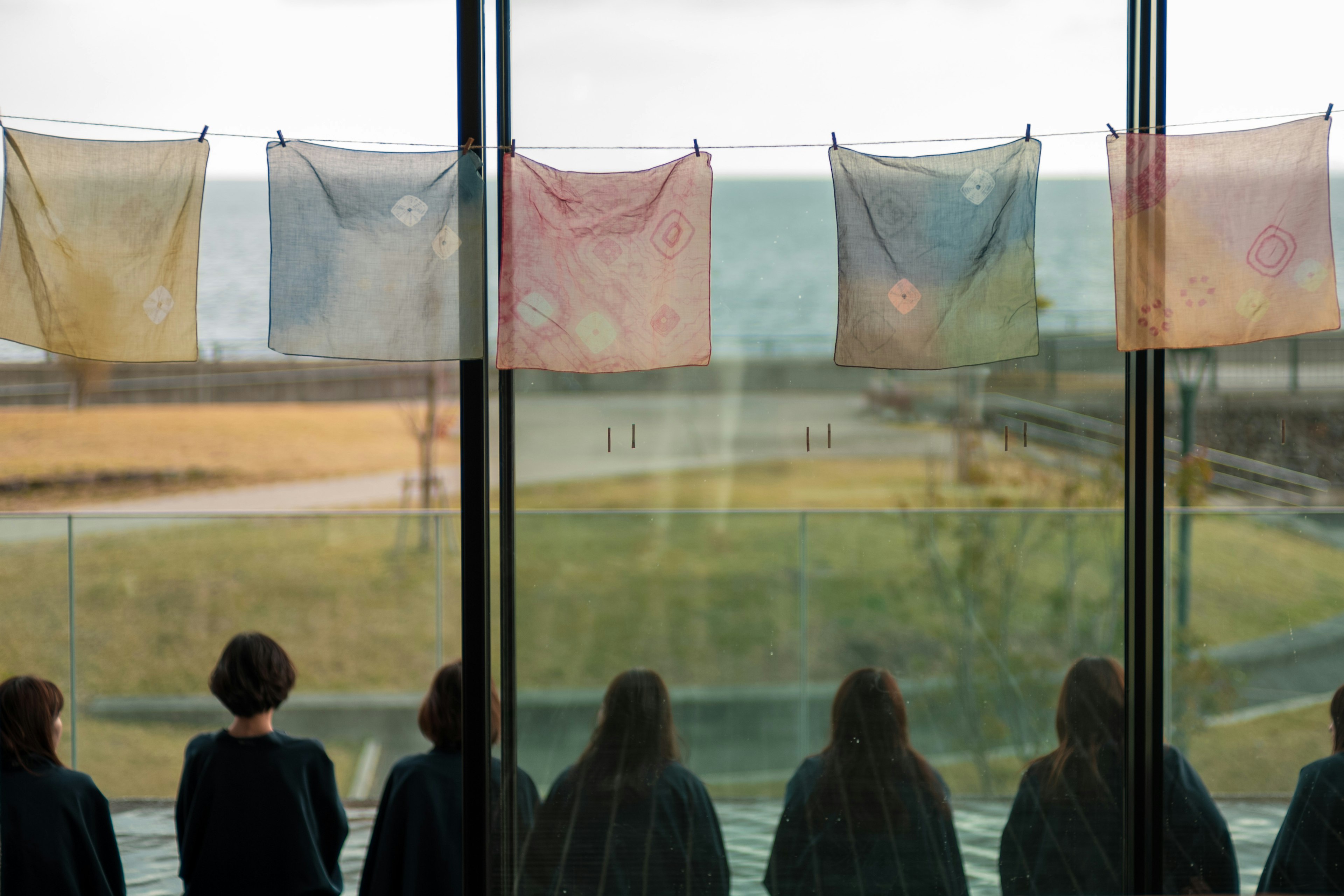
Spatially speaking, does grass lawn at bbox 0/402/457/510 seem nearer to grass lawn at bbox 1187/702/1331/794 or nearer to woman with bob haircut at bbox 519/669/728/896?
woman with bob haircut at bbox 519/669/728/896

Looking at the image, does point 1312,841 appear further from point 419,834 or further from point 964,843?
point 419,834

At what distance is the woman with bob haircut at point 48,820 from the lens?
1910 mm

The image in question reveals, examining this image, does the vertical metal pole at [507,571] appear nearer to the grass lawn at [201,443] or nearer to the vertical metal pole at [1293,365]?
the vertical metal pole at [1293,365]

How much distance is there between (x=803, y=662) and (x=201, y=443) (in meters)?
9.61

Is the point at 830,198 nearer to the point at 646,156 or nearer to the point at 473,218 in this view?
the point at 646,156

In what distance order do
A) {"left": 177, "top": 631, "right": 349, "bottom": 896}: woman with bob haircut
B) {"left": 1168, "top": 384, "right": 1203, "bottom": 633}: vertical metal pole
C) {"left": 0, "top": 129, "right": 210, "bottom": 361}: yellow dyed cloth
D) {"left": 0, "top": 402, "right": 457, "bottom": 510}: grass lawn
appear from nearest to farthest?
1. {"left": 0, "top": 129, "right": 210, "bottom": 361}: yellow dyed cloth
2. {"left": 177, "top": 631, "right": 349, "bottom": 896}: woman with bob haircut
3. {"left": 1168, "top": 384, "right": 1203, "bottom": 633}: vertical metal pole
4. {"left": 0, "top": 402, "right": 457, "bottom": 510}: grass lawn

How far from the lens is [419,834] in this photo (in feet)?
6.31

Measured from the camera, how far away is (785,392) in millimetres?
3088

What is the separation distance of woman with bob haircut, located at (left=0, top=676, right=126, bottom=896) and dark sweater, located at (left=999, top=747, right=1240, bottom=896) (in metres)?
2.23

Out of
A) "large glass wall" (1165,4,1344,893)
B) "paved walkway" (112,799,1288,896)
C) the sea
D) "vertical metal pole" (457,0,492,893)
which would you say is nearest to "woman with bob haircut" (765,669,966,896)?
"paved walkway" (112,799,1288,896)

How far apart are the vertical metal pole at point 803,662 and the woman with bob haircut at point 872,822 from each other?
0.41m

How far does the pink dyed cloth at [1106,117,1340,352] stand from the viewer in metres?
1.83

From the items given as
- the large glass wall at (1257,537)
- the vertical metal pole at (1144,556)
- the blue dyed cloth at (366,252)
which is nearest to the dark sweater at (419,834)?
the blue dyed cloth at (366,252)

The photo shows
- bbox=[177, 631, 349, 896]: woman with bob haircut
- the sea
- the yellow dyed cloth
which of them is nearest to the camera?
the yellow dyed cloth
